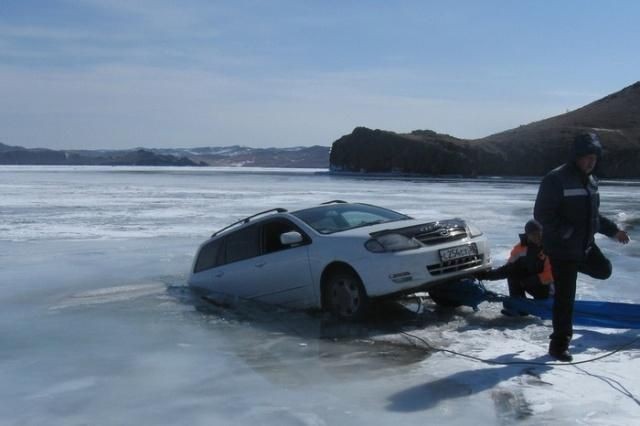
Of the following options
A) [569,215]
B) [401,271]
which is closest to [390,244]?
[401,271]

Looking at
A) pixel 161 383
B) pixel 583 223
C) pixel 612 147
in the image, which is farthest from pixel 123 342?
pixel 612 147

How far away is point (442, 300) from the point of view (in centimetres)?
863

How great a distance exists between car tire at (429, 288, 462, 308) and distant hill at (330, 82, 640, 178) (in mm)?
86662

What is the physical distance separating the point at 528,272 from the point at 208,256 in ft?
14.4

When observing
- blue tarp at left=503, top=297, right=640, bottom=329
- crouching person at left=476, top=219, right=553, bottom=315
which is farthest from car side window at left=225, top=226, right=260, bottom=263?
blue tarp at left=503, top=297, right=640, bottom=329

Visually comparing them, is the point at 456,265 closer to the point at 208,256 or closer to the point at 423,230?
the point at 423,230

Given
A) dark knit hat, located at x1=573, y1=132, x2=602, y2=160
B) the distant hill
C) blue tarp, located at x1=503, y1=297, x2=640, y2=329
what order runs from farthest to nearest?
the distant hill
blue tarp, located at x1=503, y1=297, x2=640, y2=329
dark knit hat, located at x1=573, y1=132, x2=602, y2=160

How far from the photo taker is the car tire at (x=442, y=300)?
841cm

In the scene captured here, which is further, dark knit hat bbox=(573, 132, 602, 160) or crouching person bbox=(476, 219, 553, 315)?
crouching person bbox=(476, 219, 553, 315)

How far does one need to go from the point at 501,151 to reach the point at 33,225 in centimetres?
9505

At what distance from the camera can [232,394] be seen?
5.44 meters

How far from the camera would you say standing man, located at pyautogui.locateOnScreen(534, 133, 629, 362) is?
18.8 feet

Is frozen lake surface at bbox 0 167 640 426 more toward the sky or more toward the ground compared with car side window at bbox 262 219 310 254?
more toward the ground

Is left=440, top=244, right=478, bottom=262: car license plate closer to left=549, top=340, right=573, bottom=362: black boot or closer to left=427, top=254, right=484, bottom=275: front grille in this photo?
left=427, top=254, right=484, bottom=275: front grille
